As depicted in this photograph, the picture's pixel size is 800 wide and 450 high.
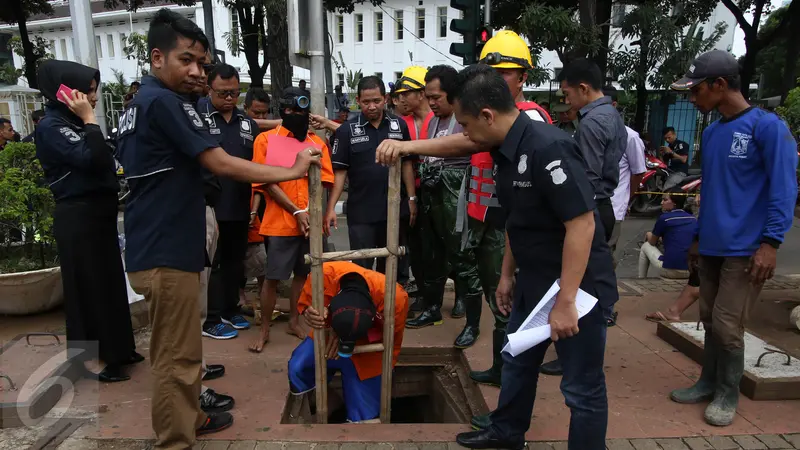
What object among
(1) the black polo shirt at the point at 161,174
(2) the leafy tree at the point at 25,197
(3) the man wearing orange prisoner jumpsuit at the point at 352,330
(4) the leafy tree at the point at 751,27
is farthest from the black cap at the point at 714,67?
(4) the leafy tree at the point at 751,27

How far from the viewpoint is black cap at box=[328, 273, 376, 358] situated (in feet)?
8.77

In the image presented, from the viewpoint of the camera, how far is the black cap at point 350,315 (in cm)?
267

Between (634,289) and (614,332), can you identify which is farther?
(634,289)

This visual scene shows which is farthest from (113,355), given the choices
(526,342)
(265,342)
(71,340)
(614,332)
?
(614,332)

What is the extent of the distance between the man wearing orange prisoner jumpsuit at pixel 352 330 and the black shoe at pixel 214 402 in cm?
36

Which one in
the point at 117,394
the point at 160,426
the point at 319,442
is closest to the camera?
the point at 160,426


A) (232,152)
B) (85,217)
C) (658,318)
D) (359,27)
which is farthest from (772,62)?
(85,217)

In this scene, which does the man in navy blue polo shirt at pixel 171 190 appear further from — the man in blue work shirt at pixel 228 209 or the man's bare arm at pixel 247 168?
the man in blue work shirt at pixel 228 209

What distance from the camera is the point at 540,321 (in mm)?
2184

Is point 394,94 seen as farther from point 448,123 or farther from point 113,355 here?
point 113,355

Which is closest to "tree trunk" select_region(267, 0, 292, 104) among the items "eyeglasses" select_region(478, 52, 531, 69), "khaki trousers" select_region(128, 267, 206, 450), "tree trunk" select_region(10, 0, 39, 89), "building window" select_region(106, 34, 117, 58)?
"eyeglasses" select_region(478, 52, 531, 69)

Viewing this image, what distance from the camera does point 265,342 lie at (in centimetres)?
388

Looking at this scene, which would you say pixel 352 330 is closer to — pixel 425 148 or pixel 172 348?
pixel 172 348

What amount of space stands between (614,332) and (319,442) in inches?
98.5
